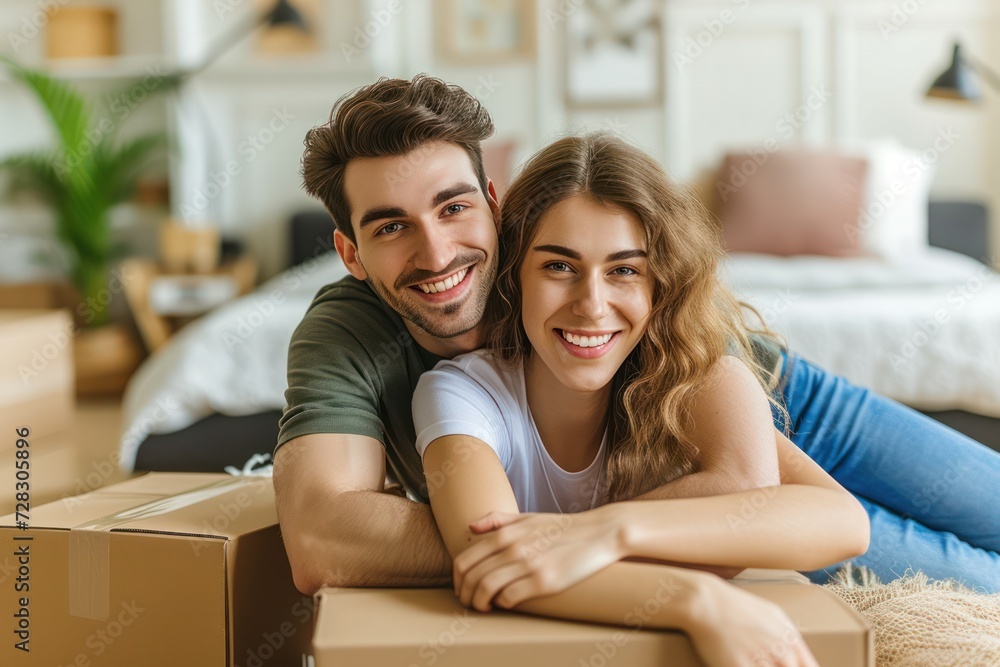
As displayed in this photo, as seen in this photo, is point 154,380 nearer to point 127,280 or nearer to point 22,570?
point 22,570

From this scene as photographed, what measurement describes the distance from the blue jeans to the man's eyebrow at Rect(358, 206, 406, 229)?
70cm

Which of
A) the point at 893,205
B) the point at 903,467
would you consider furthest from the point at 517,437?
the point at 893,205

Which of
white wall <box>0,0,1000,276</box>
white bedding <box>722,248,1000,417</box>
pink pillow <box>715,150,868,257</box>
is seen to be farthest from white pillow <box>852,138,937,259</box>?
white bedding <box>722,248,1000,417</box>

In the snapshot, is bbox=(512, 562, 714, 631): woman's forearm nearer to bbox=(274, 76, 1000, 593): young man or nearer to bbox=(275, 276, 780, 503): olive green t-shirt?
bbox=(274, 76, 1000, 593): young man

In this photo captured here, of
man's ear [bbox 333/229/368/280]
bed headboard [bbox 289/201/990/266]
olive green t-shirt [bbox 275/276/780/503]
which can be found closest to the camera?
olive green t-shirt [bbox 275/276/780/503]

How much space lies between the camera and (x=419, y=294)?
135 cm

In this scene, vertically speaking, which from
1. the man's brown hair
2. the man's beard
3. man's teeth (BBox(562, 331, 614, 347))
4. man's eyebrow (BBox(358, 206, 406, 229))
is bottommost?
man's teeth (BBox(562, 331, 614, 347))

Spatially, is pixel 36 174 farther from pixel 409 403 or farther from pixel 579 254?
pixel 579 254

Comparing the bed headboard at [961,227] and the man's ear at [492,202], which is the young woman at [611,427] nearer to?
the man's ear at [492,202]

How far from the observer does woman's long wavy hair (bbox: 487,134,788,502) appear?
126cm

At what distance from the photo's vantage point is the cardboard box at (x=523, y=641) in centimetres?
91

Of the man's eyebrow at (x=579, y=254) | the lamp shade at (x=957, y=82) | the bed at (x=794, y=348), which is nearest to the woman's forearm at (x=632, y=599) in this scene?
the man's eyebrow at (x=579, y=254)

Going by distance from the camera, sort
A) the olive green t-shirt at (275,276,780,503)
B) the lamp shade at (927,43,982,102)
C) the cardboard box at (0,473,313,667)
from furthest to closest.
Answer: the lamp shade at (927,43,982,102) → the olive green t-shirt at (275,276,780,503) → the cardboard box at (0,473,313,667)

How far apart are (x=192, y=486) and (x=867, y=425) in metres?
1.08
